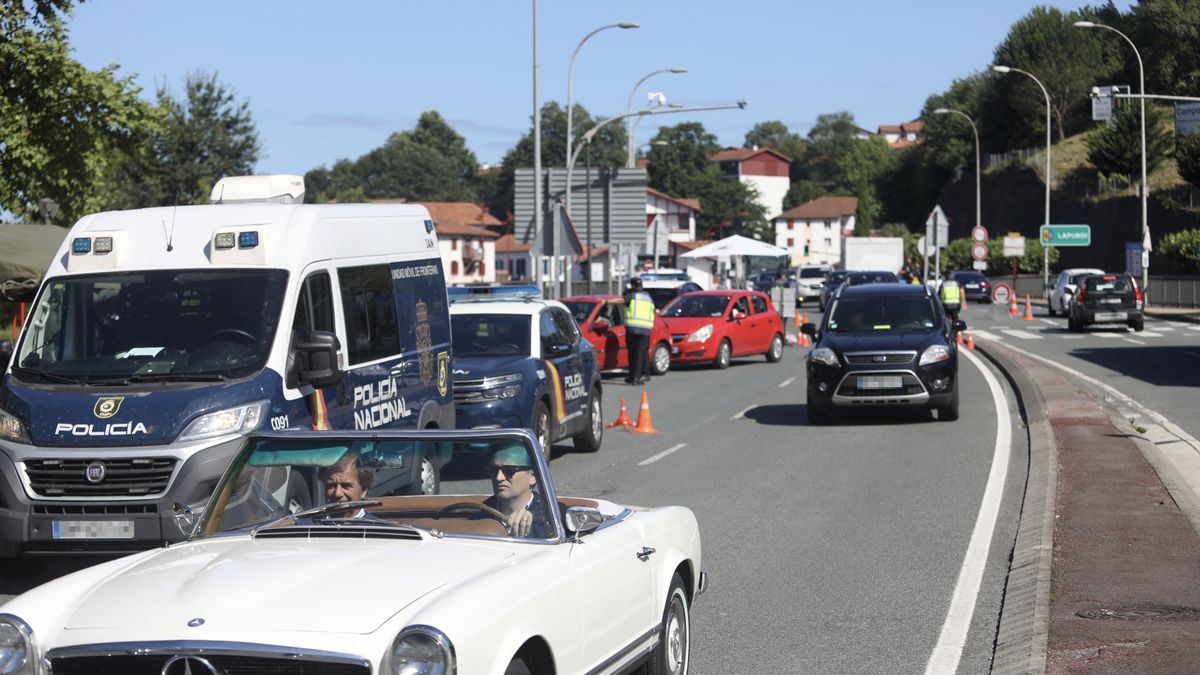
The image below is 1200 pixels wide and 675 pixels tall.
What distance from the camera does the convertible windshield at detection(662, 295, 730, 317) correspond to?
31.3 metres

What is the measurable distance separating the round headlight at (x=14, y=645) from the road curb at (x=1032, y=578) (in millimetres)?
4128

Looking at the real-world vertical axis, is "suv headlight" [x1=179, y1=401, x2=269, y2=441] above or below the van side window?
below

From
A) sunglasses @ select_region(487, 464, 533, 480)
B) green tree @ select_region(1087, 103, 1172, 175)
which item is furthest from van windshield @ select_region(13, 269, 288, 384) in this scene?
green tree @ select_region(1087, 103, 1172, 175)

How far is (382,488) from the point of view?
5.80 metres

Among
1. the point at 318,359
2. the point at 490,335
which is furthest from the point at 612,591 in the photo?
the point at 490,335

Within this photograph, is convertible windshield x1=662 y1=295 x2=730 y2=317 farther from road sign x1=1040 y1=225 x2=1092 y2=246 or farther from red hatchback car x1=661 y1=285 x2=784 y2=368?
road sign x1=1040 y1=225 x2=1092 y2=246

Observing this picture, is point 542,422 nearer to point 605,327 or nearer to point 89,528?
point 89,528

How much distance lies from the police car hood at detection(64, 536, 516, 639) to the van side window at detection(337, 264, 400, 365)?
5.16 meters

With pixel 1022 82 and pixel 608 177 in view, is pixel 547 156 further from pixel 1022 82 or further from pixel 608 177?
pixel 608 177

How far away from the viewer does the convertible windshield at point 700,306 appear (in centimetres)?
3127

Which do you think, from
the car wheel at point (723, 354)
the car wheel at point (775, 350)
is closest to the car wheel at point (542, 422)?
the car wheel at point (723, 354)

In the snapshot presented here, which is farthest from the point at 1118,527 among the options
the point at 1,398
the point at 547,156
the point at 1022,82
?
the point at 547,156

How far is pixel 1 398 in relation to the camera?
9.34 m

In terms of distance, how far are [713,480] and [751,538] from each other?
10.8 ft
